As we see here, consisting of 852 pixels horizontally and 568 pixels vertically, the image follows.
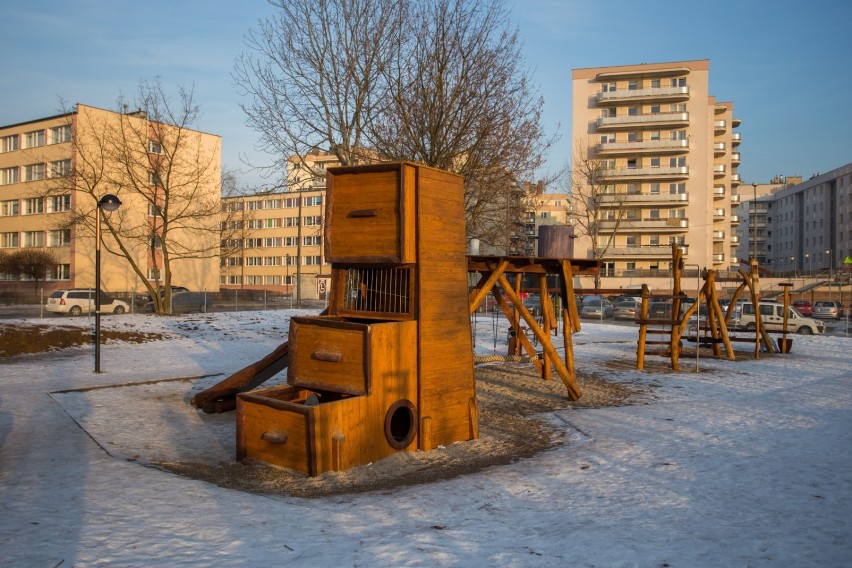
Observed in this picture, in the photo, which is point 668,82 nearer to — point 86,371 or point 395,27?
point 395,27

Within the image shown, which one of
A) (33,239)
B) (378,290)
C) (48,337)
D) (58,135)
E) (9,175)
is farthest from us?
(9,175)

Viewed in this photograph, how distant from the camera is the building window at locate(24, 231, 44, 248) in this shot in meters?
51.7

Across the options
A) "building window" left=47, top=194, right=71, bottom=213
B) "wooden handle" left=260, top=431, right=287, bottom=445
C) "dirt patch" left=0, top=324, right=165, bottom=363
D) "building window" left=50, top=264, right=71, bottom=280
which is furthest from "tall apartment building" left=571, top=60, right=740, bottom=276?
"wooden handle" left=260, top=431, right=287, bottom=445

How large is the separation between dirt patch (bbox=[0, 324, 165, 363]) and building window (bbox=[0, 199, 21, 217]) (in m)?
38.3

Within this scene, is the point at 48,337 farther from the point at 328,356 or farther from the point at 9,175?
the point at 9,175

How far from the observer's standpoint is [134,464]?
24.1 feet

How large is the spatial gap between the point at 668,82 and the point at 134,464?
72.3m

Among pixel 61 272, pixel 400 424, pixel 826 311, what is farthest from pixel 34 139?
pixel 826 311

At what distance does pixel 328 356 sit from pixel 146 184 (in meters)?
28.6

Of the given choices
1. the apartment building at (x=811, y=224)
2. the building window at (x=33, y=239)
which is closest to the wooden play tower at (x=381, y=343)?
the building window at (x=33, y=239)

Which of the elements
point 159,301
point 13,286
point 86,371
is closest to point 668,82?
point 159,301

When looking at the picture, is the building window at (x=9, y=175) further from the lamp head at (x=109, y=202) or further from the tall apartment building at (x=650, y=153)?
the tall apartment building at (x=650, y=153)

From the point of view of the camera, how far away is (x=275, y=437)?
7320mm

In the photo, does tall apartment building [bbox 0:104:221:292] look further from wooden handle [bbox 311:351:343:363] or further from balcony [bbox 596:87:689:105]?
balcony [bbox 596:87:689:105]
